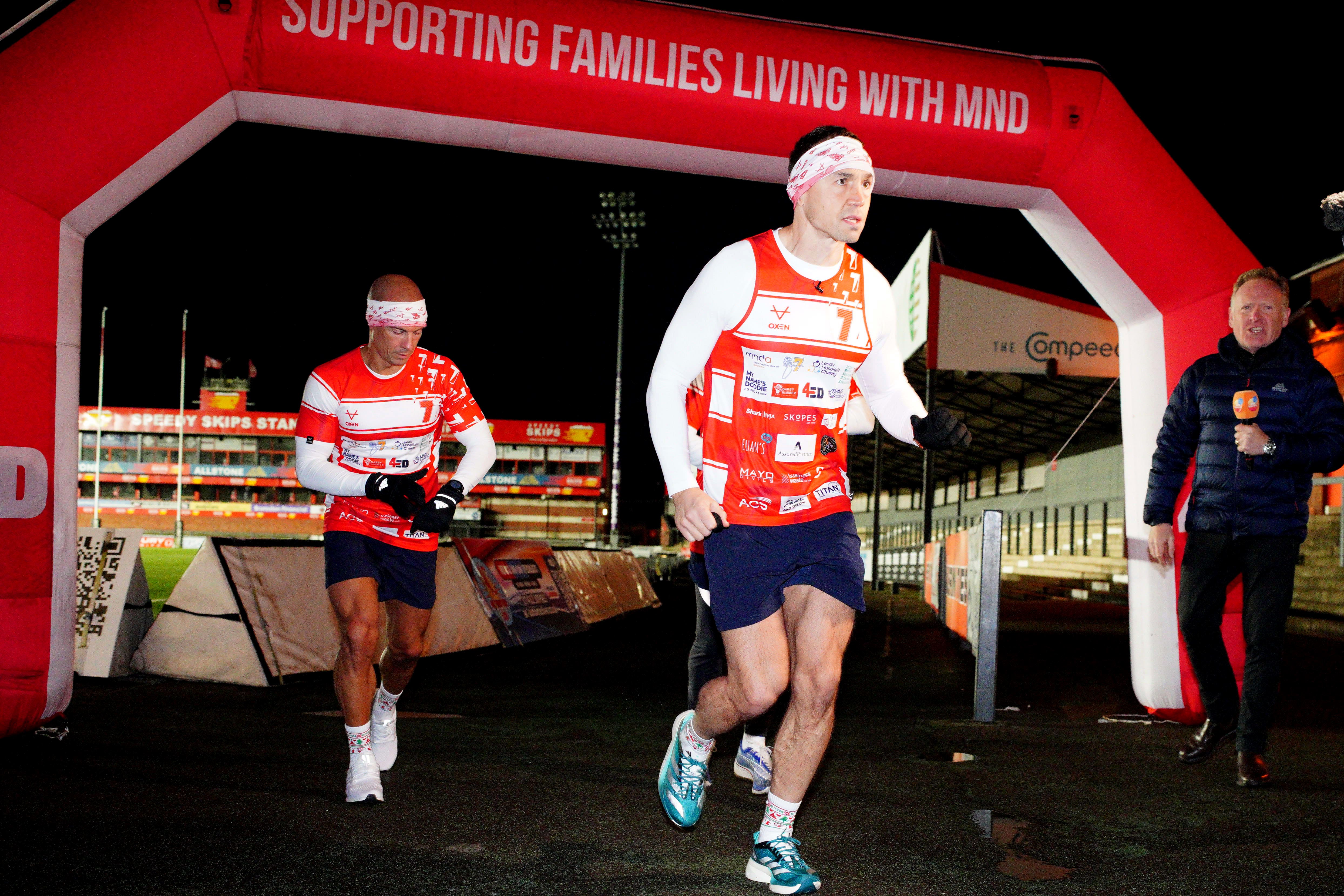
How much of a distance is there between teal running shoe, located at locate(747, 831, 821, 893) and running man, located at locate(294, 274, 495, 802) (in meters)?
1.87

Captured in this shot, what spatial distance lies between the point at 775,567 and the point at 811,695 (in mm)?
398

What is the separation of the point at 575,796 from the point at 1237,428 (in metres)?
3.37

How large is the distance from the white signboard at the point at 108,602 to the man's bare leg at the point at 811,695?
6.11m

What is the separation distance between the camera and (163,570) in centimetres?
2631

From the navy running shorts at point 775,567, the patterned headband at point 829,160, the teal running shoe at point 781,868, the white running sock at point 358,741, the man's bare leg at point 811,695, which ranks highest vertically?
the patterned headband at point 829,160

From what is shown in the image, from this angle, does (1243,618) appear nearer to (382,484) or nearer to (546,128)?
(382,484)

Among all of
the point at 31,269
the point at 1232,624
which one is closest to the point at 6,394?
the point at 31,269

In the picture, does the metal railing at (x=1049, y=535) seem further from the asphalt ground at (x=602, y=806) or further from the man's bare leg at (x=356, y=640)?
the man's bare leg at (x=356, y=640)

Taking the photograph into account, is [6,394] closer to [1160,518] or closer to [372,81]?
[372,81]

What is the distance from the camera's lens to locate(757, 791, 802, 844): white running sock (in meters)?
3.25

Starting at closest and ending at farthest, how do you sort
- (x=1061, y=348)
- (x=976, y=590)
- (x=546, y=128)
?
(x=546, y=128)
(x=976, y=590)
(x=1061, y=348)

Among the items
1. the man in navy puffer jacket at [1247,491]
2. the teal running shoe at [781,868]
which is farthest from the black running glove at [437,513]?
the man in navy puffer jacket at [1247,491]

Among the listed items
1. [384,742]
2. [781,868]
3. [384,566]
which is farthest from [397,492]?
[781,868]

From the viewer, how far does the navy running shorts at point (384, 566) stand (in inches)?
181
